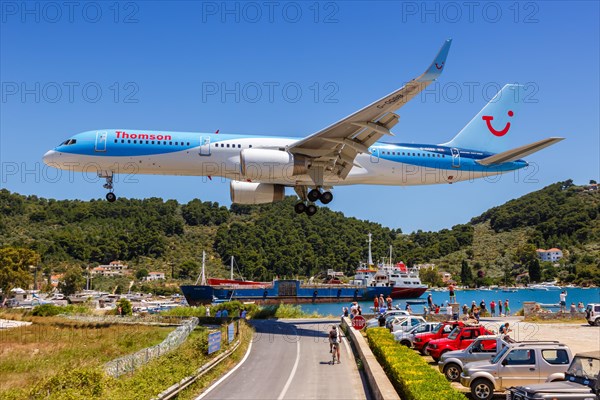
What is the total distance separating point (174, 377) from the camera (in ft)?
57.9

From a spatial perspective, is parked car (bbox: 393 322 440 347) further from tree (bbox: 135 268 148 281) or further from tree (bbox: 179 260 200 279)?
tree (bbox: 135 268 148 281)

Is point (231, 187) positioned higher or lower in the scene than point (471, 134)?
lower

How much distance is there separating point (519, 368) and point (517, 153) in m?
22.0

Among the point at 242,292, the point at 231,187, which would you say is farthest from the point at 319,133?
the point at 242,292

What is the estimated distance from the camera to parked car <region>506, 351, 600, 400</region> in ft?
37.9

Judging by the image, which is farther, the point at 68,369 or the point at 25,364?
the point at 25,364

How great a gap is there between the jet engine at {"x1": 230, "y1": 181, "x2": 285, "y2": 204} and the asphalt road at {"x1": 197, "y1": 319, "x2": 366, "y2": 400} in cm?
818

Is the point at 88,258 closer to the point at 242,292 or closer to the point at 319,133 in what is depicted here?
the point at 242,292

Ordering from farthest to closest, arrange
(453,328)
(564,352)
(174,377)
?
(453,328), (174,377), (564,352)

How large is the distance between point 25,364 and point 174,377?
11.0m

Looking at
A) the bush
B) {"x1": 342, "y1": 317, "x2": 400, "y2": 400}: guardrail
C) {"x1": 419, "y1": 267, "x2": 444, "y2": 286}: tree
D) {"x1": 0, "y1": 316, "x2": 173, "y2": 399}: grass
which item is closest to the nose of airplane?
{"x1": 0, "y1": 316, "x2": 173, "y2": 399}: grass

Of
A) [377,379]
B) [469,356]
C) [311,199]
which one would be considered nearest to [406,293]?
[311,199]

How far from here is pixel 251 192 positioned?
36.3 meters

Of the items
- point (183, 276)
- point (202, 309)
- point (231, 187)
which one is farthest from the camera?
point (183, 276)
